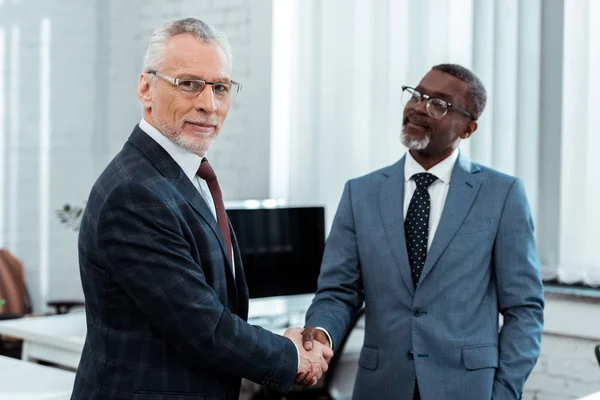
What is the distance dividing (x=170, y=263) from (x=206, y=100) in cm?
35

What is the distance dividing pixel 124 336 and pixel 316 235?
241 centimetres

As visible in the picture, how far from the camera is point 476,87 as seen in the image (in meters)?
2.27

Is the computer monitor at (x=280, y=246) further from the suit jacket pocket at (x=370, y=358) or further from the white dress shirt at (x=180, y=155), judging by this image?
the white dress shirt at (x=180, y=155)

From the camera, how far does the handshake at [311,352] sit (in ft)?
6.32

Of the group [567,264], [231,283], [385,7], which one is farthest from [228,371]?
[385,7]

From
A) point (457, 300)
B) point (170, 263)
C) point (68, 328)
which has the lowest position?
point (68, 328)

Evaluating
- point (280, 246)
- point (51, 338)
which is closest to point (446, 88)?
point (51, 338)

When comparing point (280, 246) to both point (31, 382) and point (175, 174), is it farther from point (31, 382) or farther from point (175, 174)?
point (175, 174)

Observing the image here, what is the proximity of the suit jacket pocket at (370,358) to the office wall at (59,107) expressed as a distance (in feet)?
9.83

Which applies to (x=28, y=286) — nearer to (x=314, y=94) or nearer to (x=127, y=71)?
(x=127, y=71)

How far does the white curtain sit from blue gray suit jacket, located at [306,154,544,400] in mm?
1273

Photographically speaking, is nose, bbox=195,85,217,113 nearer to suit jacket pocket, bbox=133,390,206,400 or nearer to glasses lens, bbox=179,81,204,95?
glasses lens, bbox=179,81,204,95

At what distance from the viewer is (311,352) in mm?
2012

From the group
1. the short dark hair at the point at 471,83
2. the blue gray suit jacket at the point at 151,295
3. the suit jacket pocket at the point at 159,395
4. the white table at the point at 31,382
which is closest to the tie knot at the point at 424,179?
the short dark hair at the point at 471,83
